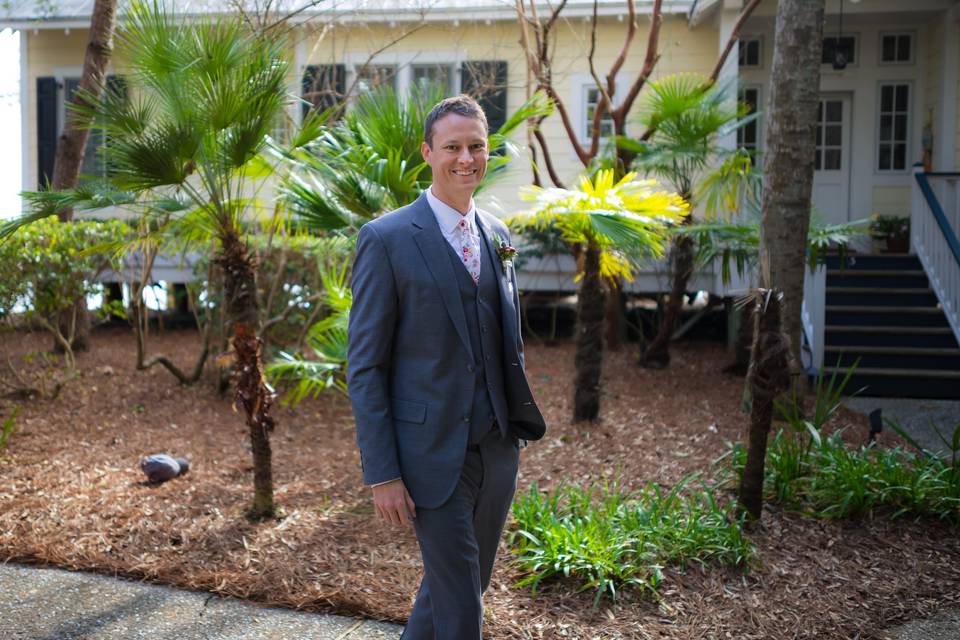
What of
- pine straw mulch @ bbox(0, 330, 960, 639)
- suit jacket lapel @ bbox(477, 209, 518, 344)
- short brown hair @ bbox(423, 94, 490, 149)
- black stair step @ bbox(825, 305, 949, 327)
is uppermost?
short brown hair @ bbox(423, 94, 490, 149)

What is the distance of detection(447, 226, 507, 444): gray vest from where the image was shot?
285 centimetres

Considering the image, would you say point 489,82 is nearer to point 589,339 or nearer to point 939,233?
point 589,339

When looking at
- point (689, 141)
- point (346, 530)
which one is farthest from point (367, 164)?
point (689, 141)

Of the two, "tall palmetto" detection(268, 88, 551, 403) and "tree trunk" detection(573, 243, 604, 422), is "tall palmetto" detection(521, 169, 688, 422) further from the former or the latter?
"tall palmetto" detection(268, 88, 551, 403)

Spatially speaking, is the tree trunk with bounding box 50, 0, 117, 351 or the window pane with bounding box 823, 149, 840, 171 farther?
the window pane with bounding box 823, 149, 840, 171

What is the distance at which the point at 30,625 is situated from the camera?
409 centimetres

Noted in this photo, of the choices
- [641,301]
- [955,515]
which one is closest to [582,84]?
[641,301]

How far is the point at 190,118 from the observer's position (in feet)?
15.9

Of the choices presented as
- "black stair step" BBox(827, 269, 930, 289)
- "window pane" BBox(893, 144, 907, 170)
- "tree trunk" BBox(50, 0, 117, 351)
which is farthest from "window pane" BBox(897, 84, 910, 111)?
"tree trunk" BBox(50, 0, 117, 351)

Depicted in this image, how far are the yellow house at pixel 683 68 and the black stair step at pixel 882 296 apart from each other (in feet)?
1.15

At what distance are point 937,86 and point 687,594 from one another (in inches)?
407

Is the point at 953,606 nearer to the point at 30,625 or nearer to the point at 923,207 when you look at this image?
the point at 30,625

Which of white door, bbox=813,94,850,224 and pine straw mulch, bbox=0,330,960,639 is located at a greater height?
white door, bbox=813,94,850,224

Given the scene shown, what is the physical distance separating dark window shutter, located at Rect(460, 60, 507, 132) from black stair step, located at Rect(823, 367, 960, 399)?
16.3ft
